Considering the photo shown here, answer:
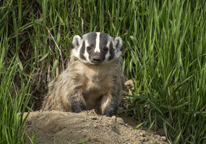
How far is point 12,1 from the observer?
13.0 ft

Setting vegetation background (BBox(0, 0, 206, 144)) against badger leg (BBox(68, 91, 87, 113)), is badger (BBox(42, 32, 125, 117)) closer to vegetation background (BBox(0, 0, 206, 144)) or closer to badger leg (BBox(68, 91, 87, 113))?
badger leg (BBox(68, 91, 87, 113))

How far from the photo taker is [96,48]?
10.4 feet

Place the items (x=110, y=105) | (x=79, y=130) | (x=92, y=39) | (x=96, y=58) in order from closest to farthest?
1. (x=79, y=130)
2. (x=96, y=58)
3. (x=92, y=39)
4. (x=110, y=105)

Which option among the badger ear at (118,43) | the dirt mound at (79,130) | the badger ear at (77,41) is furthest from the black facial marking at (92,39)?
the dirt mound at (79,130)

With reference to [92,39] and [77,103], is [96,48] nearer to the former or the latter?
[92,39]

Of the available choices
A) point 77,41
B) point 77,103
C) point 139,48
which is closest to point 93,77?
point 77,103

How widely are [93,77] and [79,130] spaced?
87 cm

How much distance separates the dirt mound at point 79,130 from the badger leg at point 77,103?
1.69ft

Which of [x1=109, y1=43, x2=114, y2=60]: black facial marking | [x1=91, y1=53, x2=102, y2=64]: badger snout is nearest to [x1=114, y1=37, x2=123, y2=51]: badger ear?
[x1=109, y1=43, x2=114, y2=60]: black facial marking

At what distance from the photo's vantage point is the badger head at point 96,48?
3127 mm

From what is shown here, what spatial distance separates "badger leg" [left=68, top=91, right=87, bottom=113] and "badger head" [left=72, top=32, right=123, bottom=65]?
1.06ft

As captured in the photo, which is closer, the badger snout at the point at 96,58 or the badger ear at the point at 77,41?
the badger snout at the point at 96,58

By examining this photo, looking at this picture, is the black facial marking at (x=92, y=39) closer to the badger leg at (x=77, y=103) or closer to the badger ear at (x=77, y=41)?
the badger ear at (x=77, y=41)

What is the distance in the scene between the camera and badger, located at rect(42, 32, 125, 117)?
127 inches
